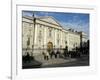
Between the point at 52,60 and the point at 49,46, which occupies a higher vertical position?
the point at 49,46

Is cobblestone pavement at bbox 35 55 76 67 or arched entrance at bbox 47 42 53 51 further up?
arched entrance at bbox 47 42 53 51

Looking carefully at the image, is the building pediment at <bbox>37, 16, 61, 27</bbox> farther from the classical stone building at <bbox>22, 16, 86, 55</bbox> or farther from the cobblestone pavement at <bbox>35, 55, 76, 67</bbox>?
the cobblestone pavement at <bbox>35, 55, 76, 67</bbox>

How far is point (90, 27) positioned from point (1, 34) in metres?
0.97

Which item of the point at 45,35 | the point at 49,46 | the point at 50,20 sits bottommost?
the point at 49,46

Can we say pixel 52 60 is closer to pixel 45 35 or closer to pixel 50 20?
pixel 45 35

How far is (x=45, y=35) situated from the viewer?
1.89m

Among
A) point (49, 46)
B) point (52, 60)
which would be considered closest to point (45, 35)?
point (49, 46)

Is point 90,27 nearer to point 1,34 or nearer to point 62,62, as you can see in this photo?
point 62,62

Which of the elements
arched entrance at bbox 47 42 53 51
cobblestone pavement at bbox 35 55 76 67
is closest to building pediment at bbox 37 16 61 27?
arched entrance at bbox 47 42 53 51

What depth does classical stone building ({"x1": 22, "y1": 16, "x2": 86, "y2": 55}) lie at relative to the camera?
1.84 m

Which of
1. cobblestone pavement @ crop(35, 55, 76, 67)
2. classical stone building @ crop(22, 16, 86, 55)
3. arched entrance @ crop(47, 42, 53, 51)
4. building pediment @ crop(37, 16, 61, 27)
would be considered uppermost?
building pediment @ crop(37, 16, 61, 27)

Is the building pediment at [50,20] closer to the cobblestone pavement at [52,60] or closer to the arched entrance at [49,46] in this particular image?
the arched entrance at [49,46]

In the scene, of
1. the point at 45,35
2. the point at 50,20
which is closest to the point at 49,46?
the point at 45,35

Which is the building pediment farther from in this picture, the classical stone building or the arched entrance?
the arched entrance
